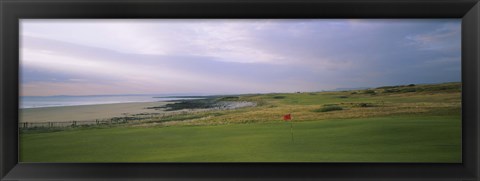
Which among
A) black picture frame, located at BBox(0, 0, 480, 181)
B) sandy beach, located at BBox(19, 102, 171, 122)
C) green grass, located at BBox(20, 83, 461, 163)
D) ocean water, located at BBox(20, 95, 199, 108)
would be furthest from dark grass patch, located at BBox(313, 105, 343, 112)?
sandy beach, located at BBox(19, 102, 171, 122)

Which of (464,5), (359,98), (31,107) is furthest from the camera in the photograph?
(359,98)

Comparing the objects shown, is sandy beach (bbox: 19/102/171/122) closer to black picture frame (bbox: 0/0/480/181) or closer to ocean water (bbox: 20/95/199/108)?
ocean water (bbox: 20/95/199/108)

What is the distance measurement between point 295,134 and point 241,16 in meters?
0.75

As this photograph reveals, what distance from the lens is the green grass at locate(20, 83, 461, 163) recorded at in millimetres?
1712

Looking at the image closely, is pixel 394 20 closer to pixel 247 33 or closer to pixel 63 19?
pixel 247 33

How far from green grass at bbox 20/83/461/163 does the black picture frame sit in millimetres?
123

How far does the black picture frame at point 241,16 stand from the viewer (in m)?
1.51

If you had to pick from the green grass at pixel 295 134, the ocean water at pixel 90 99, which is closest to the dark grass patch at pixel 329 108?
the green grass at pixel 295 134

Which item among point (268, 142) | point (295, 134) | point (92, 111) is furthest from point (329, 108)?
point (92, 111)

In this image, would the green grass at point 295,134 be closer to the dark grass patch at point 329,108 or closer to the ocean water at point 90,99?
the dark grass patch at point 329,108

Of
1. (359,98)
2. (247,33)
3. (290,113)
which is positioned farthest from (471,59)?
(247,33)

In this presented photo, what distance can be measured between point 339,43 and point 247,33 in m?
0.53

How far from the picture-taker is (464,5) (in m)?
1.50

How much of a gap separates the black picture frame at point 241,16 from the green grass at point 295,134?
12 centimetres
